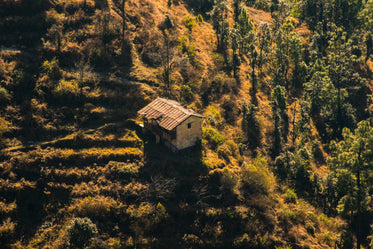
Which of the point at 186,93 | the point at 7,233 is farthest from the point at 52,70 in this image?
the point at 7,233

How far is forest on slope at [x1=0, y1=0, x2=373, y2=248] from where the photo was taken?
142 feet

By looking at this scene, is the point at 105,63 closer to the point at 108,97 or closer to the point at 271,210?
the point at 108,97

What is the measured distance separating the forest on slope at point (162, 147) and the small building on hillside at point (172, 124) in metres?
1.80

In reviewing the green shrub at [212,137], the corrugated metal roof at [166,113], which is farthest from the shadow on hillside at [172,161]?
the corrugated metal roof at [166,113]

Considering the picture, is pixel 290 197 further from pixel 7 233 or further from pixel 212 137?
pixel 7 233

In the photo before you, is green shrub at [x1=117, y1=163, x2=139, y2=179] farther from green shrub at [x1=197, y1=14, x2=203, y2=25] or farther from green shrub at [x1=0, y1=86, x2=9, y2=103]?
green shrub at [x1=197, y1=14, x2=203, y2=25]

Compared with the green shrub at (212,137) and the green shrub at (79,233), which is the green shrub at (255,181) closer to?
the green shrub at (212,137)

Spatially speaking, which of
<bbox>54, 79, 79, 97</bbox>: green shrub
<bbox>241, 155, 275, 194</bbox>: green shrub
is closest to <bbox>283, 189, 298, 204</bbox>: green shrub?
<bbox>241, 155, 275, 194</bbox>: green shrub

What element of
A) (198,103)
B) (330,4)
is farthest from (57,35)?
(330,4)

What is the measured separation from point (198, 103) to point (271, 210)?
24979mm

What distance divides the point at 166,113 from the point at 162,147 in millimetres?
5383

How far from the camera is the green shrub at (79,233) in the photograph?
3862cm

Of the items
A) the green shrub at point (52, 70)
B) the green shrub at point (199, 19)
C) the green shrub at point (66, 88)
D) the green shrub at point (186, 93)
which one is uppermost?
the green shrub at point (199, 19)

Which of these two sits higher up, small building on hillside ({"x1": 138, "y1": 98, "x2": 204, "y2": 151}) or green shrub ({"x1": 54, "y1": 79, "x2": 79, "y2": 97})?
green shrub ({"x1": 54, "y1": 79, "x2": 79, "y2": 97})
